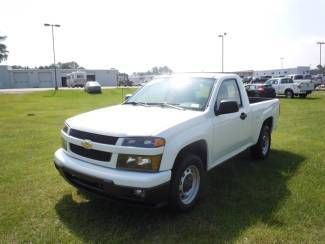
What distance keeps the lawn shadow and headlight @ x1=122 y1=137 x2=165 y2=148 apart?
1049 mm

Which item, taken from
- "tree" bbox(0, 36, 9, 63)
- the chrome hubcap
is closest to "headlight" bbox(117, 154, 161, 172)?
the chrome hubcap

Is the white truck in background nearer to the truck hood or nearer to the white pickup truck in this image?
the white pickup truck

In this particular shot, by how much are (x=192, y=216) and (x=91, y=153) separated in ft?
5.00

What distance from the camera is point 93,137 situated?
3879 millimetres

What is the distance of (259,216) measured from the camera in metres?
4.20

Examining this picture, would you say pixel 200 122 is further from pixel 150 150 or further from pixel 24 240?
pixel 24 240

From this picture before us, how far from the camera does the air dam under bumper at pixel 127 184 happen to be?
11.5 feet

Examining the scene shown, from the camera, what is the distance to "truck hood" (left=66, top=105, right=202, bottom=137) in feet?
12.3

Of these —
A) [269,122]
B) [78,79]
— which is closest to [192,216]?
[269,122]

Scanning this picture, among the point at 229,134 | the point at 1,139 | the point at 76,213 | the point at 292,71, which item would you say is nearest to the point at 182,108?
the point at 229,134

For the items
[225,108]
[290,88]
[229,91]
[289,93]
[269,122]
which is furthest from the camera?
[289,93]

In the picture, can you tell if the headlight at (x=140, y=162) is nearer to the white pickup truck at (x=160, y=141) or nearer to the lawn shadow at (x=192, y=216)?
the white pickup truck at (x=160, y=141)

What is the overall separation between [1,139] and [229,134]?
272 inches

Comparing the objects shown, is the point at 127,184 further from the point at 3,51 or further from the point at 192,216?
the point at 3,51
